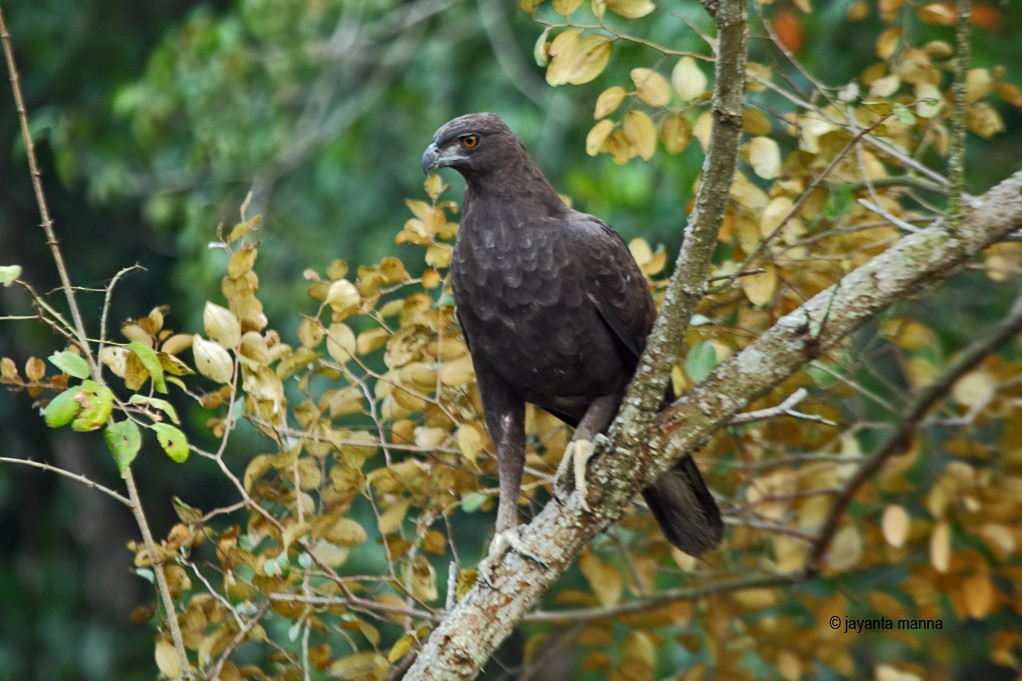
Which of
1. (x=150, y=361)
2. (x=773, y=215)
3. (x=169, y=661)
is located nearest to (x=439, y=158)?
(x=773, y=215)

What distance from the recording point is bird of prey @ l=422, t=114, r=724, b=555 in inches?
135

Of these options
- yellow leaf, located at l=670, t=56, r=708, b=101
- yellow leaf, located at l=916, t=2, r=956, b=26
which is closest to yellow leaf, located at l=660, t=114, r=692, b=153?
yellow leaf, located at l=670, t=56, r=708, b=101

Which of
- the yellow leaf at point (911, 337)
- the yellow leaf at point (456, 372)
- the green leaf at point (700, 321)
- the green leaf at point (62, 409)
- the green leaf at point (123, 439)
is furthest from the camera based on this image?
the yellow leaf at point (911, 337)

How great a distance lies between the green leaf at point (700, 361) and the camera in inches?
125

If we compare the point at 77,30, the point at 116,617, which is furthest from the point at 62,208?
the point at 116,617

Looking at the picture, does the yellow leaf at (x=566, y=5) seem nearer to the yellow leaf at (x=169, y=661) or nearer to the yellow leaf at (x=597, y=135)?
the yellow leaf at (x=597, y=135)

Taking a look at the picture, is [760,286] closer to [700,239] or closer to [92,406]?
[700,239]

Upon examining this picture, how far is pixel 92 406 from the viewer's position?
2.52m

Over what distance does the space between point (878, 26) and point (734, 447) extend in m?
2.52

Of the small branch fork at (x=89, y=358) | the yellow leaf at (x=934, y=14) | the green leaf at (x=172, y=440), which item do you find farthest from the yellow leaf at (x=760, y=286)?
the small branch fork at (x=89, y=358)

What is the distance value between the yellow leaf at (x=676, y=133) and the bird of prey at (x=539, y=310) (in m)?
0.33

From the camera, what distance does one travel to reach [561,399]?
360 centimetres

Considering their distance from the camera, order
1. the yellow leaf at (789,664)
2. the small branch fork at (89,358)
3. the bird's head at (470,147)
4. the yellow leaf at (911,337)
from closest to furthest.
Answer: the small branch fork at (89,358) → the bird's head at (470,147) → the yellow leaf at (911,337) → the yellow leaf at (789,664)

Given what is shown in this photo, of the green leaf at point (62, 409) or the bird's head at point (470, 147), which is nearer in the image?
the green leaf at point (62, 409)
